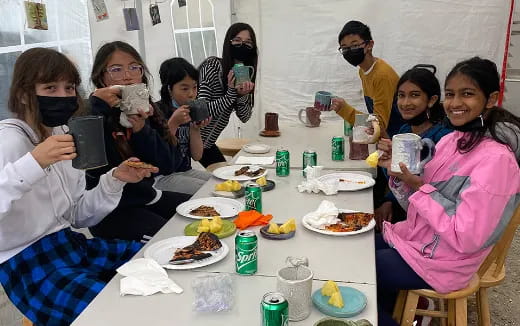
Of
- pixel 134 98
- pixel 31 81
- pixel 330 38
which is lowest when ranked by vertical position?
pixel 134 98

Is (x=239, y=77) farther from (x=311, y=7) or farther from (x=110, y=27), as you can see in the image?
(x=311, y=7)

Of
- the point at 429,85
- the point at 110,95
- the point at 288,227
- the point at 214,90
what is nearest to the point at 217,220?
the point at 288,227

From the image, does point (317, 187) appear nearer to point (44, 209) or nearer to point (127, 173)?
point (127, 173)

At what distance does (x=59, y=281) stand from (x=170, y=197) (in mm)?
1135

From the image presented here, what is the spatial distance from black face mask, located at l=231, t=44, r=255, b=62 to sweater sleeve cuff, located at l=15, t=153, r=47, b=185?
84.6 inches

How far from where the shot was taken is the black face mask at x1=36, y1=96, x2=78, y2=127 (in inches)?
67.6

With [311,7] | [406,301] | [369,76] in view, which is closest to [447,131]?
[406,301]

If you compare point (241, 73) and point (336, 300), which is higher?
point (241, 73)

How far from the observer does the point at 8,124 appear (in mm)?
1688

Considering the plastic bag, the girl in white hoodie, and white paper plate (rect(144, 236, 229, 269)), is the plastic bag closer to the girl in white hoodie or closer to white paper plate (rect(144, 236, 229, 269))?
white paper plate (rect(144, 236, 229, 269))

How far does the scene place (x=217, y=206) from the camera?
6.69ft

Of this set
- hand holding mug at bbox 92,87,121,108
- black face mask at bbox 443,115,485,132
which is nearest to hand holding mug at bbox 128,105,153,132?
hand holding mug at bbox 92,87,121,108

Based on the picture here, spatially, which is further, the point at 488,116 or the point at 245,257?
the point at 488,116

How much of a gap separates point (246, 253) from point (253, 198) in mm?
516
